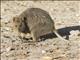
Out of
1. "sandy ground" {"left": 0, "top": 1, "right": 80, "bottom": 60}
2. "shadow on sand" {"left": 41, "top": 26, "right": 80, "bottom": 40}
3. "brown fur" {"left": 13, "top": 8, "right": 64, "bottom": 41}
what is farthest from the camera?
"shadow on sand" {"left": 41, "top": 26, "right": 80, "bottom": 40}

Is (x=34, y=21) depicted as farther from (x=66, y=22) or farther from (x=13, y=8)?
(x=13, y=8)

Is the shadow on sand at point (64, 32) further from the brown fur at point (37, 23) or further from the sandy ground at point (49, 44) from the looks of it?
the brown fur at point (37, 23)

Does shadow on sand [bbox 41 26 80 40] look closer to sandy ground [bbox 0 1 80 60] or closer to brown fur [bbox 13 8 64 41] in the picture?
sandy ground [bbox 0 1 80 60]

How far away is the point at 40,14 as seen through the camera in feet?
29.8

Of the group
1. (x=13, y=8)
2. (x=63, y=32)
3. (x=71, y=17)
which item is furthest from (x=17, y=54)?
(x=13, y=8)

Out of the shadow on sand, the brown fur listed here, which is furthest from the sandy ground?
the brown fur

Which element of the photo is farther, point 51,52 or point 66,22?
point 66,22

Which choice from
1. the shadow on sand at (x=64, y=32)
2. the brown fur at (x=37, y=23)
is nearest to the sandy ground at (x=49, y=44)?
the shadow on sand at (x=64, y=32)

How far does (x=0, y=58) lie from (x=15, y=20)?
1641 millimetres

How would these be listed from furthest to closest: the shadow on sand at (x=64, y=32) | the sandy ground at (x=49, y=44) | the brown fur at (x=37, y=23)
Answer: the shadow on sand at (x=64, y=32) → the brown fur at (x=37, y=23) → the sandy ground at (x=49, y=44)

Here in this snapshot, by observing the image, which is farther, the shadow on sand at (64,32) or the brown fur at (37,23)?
the shadow on sand at (64,32)

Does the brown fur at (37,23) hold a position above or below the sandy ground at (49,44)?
→ above

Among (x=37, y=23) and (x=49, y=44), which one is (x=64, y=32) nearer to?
(x=37, y=23)

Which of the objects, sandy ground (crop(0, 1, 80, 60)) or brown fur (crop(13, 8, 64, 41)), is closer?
sandy ground (crop(0, 1, 80, 60))
